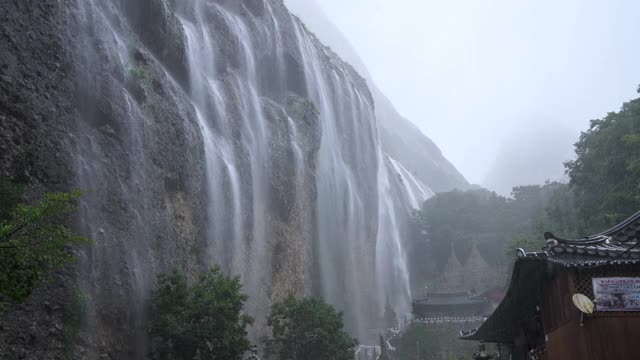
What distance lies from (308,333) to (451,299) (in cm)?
2872

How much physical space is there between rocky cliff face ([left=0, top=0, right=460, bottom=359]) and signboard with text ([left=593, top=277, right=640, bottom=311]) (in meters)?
12.6

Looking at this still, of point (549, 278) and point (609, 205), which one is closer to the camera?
point (549, 278)

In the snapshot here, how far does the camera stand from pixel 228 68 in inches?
1336

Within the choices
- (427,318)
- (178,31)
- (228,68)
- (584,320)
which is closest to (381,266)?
(427,318)

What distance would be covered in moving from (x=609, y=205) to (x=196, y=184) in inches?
681

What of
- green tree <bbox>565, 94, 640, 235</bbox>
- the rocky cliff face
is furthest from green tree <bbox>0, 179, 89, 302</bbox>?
green tree <bbox>565, 94, 640, 235</bbox>

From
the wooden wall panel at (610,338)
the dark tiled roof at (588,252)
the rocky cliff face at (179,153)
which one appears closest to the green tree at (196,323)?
the rocky cliff face at (179,153)

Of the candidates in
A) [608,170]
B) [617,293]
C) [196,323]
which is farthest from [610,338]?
[608,170]

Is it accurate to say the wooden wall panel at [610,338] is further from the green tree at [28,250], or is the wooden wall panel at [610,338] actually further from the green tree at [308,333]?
the green tree at [308,333]

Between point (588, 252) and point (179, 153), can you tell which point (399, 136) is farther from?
point (588, 252)

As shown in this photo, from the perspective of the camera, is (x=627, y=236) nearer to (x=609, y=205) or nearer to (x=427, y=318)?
(x=609, y=205)

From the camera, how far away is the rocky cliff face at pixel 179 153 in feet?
59.4

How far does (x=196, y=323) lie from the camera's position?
1817 centimetres

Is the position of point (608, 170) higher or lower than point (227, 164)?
lower
